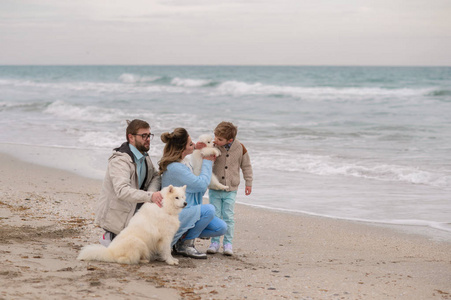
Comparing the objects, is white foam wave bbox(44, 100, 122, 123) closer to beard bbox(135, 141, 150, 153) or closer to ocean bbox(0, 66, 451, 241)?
ocean bbox(0, 66, 451, 241)

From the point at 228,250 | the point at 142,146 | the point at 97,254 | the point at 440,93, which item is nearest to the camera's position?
the point at 97,254

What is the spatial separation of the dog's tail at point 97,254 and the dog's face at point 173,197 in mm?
617

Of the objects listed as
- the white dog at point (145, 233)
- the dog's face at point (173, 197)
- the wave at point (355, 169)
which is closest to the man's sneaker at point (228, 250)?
the white dog at point (145, 233)

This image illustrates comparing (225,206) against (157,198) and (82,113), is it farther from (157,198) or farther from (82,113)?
(82,113)

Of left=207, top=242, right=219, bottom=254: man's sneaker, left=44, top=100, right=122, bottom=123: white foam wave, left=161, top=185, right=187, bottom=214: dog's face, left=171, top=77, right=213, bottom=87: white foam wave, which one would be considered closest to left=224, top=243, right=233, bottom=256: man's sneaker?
left=207, top=242, right=219, bottom=254: man's sneaker

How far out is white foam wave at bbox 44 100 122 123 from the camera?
810 inches

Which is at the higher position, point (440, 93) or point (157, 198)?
point (440, 93)

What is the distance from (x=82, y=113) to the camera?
72.8 ft

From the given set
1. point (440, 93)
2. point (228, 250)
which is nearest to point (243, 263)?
point (228, 250)

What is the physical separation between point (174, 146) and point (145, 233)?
0.85 m

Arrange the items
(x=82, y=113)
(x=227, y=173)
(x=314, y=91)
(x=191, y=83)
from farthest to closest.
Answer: (x=191, y=83) < (x=314, y=91) < (x=82, y=113) < (x=227, y=173)

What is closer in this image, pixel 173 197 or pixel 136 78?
pixel 173 197

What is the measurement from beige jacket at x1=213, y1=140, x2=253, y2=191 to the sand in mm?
753

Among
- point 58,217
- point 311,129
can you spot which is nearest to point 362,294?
point 58,217
